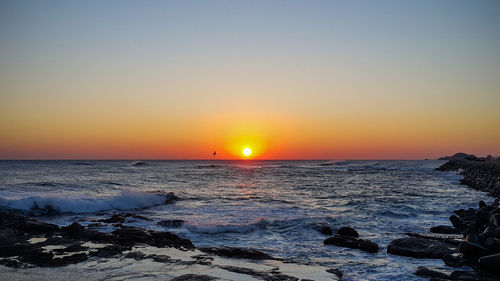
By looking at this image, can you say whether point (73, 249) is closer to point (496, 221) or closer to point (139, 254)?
point (139, 254)

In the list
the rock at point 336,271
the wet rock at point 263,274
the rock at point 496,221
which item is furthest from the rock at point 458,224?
the wet rock at point 263,274

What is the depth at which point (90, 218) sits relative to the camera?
670 inches

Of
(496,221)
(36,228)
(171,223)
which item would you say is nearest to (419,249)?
(496,221)

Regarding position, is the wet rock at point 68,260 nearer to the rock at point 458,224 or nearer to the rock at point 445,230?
the rock at point 445,230

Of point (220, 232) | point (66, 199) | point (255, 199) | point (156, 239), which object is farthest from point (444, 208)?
point (66, 199)

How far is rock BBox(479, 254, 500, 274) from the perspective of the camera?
8110 millimetres

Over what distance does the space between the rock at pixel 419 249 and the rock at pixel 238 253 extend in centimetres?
378

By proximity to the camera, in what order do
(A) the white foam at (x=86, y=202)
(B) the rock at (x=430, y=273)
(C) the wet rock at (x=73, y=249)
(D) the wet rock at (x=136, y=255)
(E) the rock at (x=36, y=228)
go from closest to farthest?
(B) the rock at (x=430, y=273)
(D) the wet rock at (x=136, y=255)
(C) the wet rock at (x=73, y=249)
(E) the rock at (x=36, y=228)
(A) the white foam at (x=86, y=202)

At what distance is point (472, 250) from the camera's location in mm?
9195

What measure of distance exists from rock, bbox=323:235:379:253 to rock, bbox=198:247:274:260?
2799 mm

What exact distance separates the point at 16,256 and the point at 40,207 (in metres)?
10.5

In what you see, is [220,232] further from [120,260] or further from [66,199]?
[66,199]

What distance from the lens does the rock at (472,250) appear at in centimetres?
909

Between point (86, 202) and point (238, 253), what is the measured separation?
13542 millimetres
